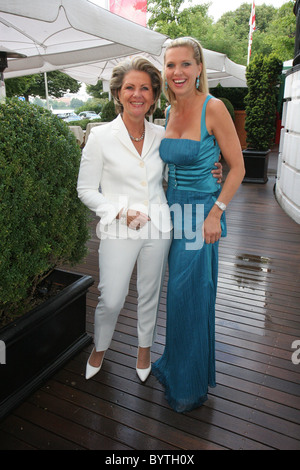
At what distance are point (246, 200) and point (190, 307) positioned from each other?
5942mm

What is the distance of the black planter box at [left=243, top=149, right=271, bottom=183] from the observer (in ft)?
29.8

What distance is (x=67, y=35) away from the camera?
7070 millimetres

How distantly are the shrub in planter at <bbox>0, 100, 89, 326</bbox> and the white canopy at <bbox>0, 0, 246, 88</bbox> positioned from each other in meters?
2.83

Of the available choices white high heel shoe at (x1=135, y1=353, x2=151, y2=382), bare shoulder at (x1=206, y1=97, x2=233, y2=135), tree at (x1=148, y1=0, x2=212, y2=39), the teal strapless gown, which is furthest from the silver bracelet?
tree at (x1=148, y1=0, x2=212, y2=39)

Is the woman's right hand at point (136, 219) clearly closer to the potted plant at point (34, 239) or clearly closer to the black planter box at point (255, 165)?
the potted plant at point (34, 239)

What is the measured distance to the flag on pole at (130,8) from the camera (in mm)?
16516

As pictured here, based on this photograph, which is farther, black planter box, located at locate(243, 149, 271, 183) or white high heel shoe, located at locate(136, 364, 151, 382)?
black planter box, located at locate(243, 149, 271, 183)

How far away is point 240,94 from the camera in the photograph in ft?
56.4

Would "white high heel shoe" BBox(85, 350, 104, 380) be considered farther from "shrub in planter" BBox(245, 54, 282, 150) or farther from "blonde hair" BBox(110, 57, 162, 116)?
"shrub in planter" BBox(245, 54, 282, 150)

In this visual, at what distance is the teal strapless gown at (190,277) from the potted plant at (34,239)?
2.28 feet

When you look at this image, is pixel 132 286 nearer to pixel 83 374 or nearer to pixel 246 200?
pixel 83 374

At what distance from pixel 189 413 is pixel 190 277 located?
2.49 feet

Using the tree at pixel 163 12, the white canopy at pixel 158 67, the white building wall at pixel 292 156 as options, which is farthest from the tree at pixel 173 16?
the white building wall at pixel 292 156

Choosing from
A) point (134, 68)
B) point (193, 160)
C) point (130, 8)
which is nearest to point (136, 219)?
point (193, 160)
